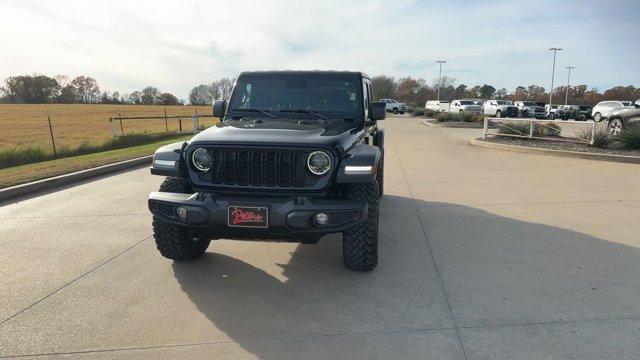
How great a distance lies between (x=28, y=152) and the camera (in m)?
12.8

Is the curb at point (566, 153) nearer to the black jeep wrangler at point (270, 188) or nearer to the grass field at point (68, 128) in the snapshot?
the black jeep wrangler at point (270, 188)

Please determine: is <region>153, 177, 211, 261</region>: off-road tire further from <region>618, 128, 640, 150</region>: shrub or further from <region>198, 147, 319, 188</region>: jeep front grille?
<region>618, 128, 640, 150</region>: shrub

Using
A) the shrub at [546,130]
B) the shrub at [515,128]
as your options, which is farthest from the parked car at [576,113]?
the shrub at [515,128]

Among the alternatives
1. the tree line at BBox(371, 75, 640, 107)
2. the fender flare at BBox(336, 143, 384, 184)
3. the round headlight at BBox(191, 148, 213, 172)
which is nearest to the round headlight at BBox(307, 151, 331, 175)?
the fender flare at BBox(336, 143, 384, 184)

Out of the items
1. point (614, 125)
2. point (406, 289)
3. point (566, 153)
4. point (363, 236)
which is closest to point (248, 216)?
point (363, 236)

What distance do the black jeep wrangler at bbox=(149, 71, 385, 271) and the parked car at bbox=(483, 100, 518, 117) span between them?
35848mm

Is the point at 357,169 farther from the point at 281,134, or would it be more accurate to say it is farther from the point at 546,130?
the point at 546,130

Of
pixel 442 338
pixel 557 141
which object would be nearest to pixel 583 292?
pixel 442 338

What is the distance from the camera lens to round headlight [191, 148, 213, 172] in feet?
12.5

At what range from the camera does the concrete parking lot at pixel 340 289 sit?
9.91 feet

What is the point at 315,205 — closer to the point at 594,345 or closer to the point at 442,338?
the point at 442,338

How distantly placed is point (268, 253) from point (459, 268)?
1874 mm

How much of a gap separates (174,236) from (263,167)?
1.16 meters

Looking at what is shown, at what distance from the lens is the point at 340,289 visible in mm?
3867
